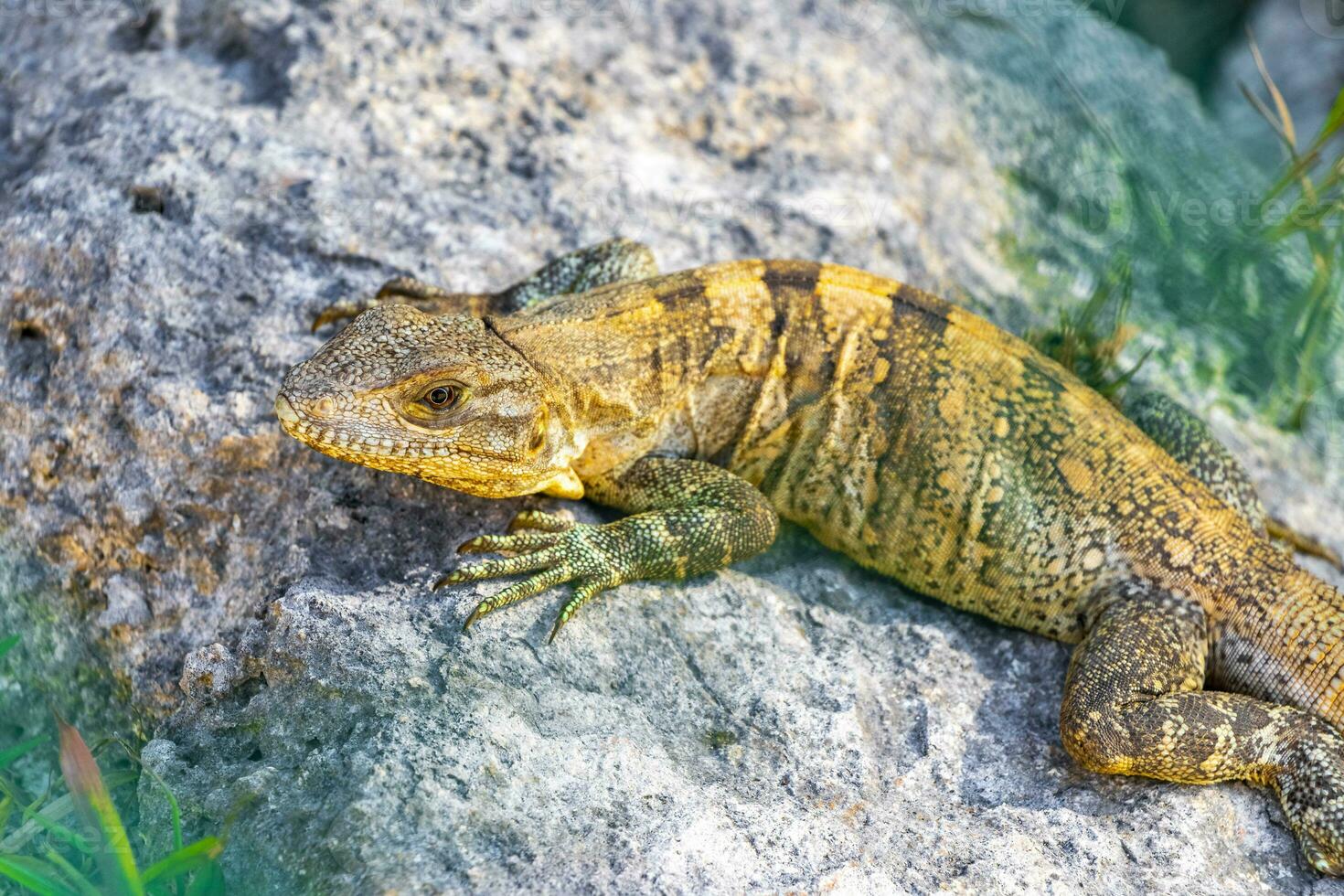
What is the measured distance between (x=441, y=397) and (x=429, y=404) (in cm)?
6

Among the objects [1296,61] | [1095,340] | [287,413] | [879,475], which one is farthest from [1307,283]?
[287,413]

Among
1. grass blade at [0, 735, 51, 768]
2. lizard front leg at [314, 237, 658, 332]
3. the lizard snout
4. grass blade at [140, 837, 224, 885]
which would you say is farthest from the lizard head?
grass blade at [0, 735, 51, 768]

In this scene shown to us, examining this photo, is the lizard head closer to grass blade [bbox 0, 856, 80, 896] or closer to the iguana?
the iguana

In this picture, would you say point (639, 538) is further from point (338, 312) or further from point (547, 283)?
point (338, 312)

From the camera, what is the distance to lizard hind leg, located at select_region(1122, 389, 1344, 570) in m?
6.25

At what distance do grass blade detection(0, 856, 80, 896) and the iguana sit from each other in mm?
1825

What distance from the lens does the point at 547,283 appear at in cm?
629

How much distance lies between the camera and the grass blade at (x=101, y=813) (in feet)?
14.0

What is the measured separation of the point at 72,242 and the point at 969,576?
195 inches

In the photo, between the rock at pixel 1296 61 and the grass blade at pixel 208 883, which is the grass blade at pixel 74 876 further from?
the rock at pixel 1296 61

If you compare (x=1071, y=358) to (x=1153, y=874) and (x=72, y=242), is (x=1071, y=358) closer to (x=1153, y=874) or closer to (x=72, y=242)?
(x=1153, y=874)

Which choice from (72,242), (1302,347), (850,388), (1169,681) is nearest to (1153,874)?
(1169,681)

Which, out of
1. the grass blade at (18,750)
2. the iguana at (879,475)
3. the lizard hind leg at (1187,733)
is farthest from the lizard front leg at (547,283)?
the lizard hind leg at (1187,733)

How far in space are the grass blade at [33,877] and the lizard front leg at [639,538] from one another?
69.5 inches
